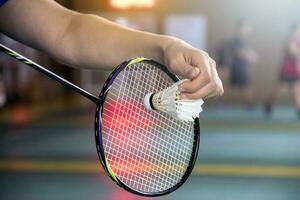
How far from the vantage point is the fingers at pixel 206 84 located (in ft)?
3.11

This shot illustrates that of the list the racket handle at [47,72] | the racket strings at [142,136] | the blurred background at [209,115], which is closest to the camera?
the racket handle at [47,72]

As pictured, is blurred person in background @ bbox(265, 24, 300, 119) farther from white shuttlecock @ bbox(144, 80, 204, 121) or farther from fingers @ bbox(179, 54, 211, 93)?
fingers @ bbox(179, 54, 211, 93)

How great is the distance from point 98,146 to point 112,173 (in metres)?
0.05

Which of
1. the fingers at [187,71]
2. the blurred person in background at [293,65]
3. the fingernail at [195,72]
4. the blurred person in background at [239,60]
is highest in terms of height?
the fingernail at [195,72]

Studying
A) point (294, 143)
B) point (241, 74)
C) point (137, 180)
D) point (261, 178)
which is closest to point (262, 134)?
point (294, 143)

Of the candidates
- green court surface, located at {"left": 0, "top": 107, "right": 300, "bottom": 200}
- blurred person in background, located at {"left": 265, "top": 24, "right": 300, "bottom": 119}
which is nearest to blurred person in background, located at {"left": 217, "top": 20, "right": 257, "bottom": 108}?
blurred person in background, located at {"left": 265, "top": 24, "right": 300, "bottom": 119}

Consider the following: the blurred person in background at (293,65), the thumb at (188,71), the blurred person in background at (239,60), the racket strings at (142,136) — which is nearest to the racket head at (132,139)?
the racket strings at (142,136)

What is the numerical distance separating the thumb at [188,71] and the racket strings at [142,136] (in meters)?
0.17

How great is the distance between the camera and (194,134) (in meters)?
1.16

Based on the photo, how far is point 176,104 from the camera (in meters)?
1.04

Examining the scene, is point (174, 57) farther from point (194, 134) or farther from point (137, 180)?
point (137, 180)

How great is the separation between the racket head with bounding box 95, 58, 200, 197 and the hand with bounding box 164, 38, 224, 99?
8 cm

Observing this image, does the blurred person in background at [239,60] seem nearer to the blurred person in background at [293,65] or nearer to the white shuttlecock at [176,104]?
the blurred person in background at [293,65]

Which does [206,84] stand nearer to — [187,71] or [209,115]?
[187,71]
